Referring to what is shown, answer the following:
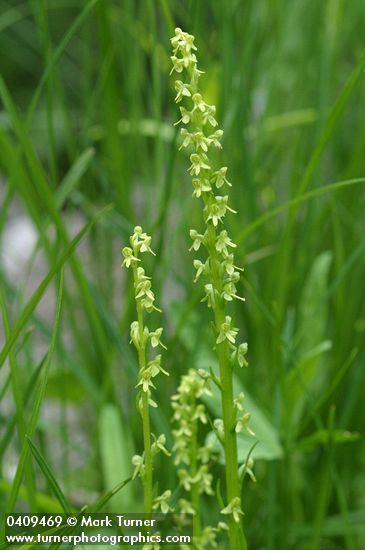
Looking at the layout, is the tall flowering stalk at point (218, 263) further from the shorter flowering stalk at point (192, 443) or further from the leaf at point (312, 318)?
the leaf at point (312, 318)

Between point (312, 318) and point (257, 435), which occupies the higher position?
point (312, 318)

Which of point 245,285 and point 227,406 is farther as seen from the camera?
point 245,285

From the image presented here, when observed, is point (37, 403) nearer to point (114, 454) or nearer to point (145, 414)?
point (145, 414)

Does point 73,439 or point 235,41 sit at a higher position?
point 235,41

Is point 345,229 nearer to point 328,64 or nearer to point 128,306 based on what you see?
point 328,64

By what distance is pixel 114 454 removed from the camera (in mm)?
1182

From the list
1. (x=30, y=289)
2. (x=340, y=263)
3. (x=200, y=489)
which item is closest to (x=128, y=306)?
(x=340, y=263)

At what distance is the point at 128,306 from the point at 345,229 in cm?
50

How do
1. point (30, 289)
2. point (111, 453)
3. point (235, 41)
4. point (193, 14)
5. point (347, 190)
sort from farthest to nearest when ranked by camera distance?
point (30, 289) → point (347, 190) → point (235, 41) → point (111, 453) → point (193, 14)

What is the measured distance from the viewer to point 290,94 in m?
1.97

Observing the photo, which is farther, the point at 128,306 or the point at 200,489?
the point at 128,306

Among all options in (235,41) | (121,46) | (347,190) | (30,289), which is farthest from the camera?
(30,289)

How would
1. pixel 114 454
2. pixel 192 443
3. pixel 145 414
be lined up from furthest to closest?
pixel 114 454 < pixel 192 443 < pixel 145 414

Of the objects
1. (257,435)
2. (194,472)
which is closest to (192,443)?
(194,472)
